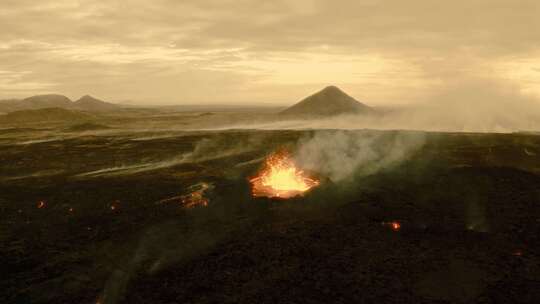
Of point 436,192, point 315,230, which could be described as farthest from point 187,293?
point 436,192

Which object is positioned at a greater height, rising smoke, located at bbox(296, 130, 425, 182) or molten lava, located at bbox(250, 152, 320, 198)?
rising smoke, located at bbox(296, 130, 425, 182)

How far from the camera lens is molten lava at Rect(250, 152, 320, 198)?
36178mm

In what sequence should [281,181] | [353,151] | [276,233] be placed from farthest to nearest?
[353,151]
[281,181]
[276,233]

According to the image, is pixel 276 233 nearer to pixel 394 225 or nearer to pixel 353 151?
pixel 394 225

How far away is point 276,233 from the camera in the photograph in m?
26.3

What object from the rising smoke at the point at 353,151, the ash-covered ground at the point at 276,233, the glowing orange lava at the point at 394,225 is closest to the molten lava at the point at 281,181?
the ash-covered ground at the point at 276,233

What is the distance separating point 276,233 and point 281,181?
14348mm

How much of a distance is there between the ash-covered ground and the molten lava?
4.55 ft

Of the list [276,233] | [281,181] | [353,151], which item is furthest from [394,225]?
[353,151]

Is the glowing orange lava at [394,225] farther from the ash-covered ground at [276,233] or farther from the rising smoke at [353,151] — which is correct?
the rising smoke at [353,151]

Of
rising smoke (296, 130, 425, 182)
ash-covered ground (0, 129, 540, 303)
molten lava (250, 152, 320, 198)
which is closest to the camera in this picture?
ash-covered ground (0, 129, 540, 303)

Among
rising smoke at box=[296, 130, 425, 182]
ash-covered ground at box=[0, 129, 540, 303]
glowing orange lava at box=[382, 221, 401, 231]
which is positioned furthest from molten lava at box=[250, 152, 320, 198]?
glowing orange lava at box=[382, 221, 401, 231]

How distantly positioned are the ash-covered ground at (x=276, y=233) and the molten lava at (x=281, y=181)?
54.6 inches

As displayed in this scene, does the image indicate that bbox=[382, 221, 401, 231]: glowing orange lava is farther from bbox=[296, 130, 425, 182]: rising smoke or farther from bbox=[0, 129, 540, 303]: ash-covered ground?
bbox=[296, 130, 425, 182]: rising smoke
